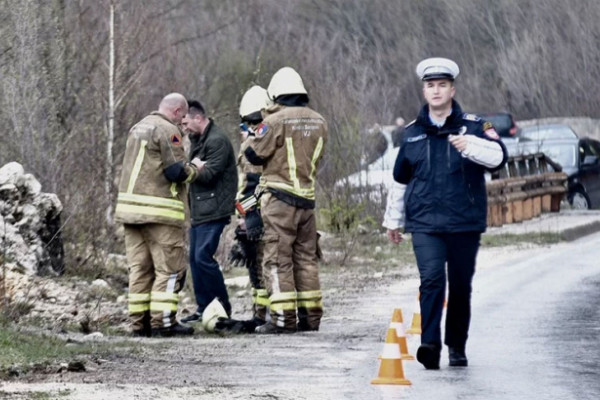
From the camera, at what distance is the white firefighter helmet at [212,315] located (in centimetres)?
1364

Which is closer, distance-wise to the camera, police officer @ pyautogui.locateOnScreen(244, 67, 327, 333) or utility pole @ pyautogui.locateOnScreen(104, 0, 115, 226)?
police officer @ pyautogui.locateOnScreen(244, 67, 327, 333)

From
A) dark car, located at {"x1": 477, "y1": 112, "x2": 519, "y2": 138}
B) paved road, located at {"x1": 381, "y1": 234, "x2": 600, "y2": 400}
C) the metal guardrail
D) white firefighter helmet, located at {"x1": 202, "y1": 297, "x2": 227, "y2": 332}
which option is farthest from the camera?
dark car, located at {"x1": 477, "y1": 112, "x2": 519, "y2": 138}

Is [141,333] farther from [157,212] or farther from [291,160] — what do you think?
[291,160]

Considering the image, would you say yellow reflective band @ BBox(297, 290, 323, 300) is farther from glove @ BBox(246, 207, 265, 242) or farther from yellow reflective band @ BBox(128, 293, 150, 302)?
yellow reflective band @ BBox(128, 293, 150, 302)

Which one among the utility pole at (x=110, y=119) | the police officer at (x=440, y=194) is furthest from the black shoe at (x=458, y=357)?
the utility pole at (x=110, y=119)

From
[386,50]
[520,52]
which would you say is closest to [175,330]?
[520,52]

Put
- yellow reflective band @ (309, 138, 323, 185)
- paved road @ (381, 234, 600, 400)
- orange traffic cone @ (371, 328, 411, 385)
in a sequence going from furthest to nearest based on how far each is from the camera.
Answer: yellow reflective band @ (309, 138, 323, 185) < orange traffic cone @ (371, 328, 411, 385) < paved road @ (381, 234, 600, 400)

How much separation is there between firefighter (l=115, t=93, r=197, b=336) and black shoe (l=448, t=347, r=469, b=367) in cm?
310

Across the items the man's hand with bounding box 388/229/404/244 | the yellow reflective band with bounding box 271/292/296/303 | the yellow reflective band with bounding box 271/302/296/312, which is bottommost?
the yellow reflective band with bounding box 271/302/296/312

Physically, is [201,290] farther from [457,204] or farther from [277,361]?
→ [457,204]

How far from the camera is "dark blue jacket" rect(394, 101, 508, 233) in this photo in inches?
427

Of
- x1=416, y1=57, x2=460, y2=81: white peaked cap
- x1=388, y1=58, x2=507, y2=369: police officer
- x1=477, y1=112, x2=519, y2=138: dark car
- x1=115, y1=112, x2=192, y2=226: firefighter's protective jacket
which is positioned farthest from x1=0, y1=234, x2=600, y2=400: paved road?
x1=477, y1=112, x2=519, y2=138: dark car

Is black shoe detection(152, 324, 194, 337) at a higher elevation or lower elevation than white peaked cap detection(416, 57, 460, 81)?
lower

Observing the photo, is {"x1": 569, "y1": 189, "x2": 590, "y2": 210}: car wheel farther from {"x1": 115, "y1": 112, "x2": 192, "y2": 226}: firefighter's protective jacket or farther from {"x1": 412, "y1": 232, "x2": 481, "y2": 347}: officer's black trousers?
{"x1": 412, "y1": 232, "x2": 481, "y2": 347}: officer's black trousers
